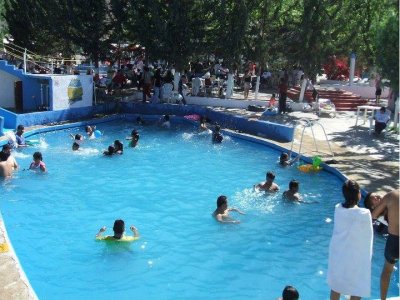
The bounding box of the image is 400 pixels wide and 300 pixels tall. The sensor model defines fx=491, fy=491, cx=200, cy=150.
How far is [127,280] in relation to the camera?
848 centimetres

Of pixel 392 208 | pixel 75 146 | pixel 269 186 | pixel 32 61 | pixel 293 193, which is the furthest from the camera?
pixel 32 61

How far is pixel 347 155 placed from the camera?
52.3 feet

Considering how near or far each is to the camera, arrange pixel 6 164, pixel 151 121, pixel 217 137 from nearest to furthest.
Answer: pixel 6 164
pixel 217 137
pixel 151 121

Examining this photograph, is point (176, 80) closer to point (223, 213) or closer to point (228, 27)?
point (228, 27)

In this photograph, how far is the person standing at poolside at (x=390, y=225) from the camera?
5.41 metres

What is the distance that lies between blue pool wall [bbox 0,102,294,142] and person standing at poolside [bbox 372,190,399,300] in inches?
501

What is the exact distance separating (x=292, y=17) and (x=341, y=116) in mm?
5518

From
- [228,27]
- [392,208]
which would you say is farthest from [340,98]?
[392,208]

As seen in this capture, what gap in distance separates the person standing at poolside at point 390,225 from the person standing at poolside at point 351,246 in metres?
0.63

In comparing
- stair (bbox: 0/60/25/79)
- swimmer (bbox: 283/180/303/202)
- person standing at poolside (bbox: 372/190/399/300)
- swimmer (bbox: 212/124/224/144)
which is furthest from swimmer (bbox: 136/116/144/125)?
person standing at poolside (bbox: 372/190/399/300)

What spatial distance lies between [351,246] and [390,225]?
0.82 metres

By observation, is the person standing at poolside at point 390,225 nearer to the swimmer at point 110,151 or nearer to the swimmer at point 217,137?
the swimmer at point 110,151

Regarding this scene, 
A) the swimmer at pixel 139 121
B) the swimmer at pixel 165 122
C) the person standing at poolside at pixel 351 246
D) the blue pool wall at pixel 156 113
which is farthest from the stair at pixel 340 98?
the person standing at poolside at pixel 351 246

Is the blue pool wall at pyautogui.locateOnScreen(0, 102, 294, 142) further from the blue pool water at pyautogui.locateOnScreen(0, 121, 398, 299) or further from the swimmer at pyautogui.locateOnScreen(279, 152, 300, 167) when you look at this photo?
the swimmer at pyautogui.locateOnScreen(279, 152, 300, 167)
